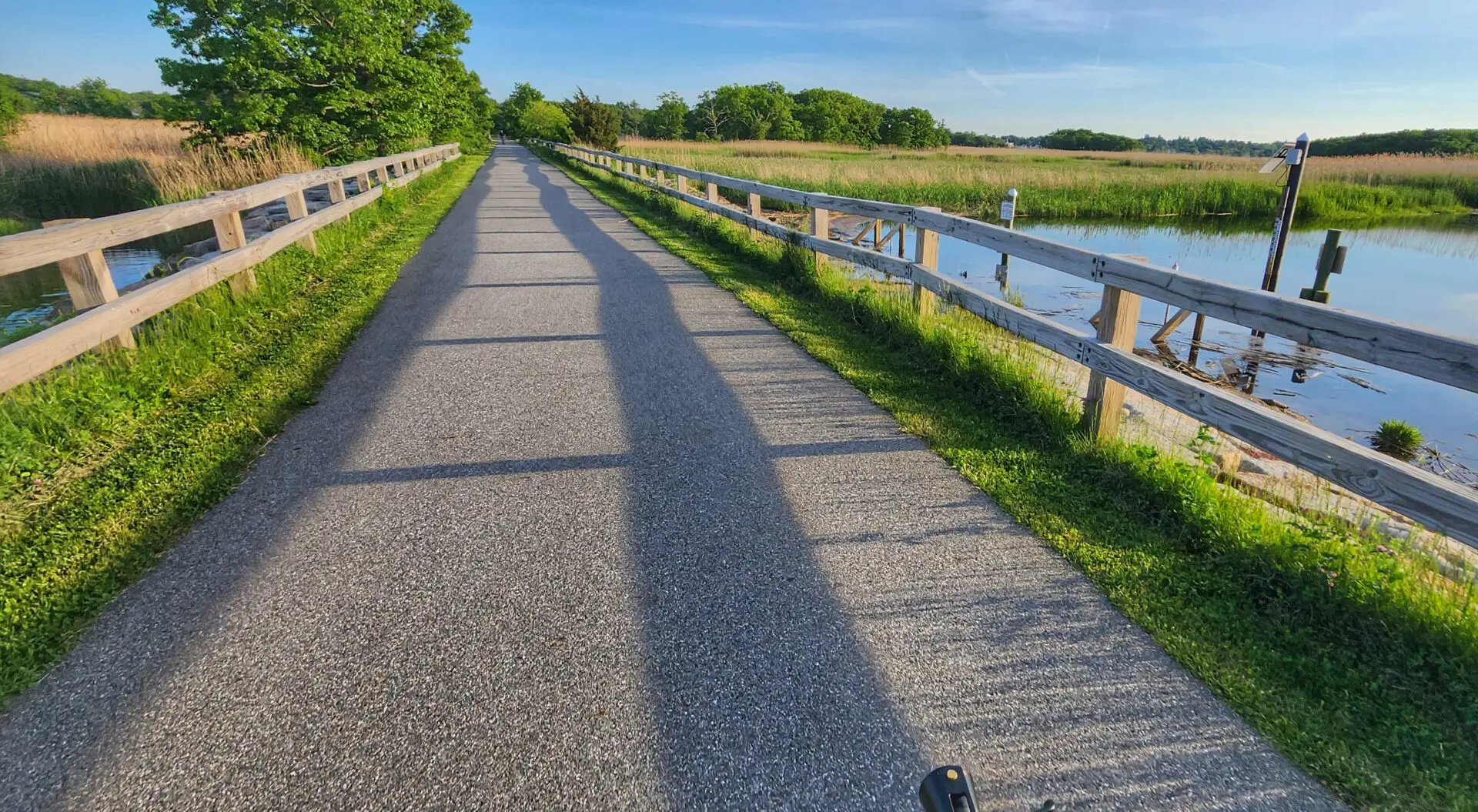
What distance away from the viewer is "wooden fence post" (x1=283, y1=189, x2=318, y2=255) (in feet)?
27.6

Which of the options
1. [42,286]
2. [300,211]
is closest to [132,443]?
[300,211]

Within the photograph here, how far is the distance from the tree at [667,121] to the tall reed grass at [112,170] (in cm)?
9578

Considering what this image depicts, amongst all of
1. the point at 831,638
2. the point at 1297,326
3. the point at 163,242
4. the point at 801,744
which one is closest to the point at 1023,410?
the point at 1297,326

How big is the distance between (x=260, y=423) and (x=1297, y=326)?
530cm

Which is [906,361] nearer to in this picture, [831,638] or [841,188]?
[831,638]

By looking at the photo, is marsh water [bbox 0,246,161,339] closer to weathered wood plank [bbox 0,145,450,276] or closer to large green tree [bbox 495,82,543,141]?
weathered wood plank [bbox 0,145,450,276]

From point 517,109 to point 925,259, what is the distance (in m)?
132

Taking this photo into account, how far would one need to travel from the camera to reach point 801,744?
212cm

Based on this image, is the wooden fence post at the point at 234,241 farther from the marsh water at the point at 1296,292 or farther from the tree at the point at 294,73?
the tree at the point at 294,73

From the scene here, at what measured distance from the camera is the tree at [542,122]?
8006 centimetres

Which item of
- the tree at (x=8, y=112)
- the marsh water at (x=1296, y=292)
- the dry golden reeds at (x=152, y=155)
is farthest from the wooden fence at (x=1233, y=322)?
the tree at (x=8, y=112)

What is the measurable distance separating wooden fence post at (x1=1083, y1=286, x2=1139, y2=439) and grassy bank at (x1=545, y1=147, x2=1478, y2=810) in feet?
0.43

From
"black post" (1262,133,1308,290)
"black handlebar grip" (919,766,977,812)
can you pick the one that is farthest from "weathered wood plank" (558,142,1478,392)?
"black post" (1262,133,1308,290)

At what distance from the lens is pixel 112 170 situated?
1705cm
